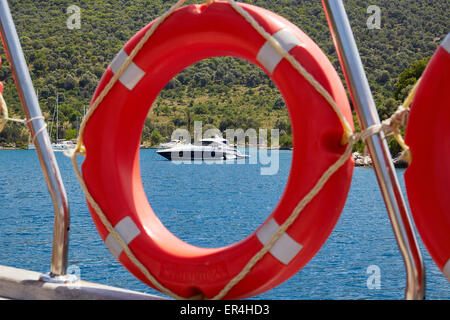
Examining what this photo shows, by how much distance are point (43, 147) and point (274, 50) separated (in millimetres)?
841

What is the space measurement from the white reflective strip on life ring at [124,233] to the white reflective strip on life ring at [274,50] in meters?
0.62

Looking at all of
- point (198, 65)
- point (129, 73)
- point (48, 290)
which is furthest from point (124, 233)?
point (198, 65)

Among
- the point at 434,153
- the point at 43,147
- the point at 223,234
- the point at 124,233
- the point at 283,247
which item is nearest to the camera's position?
the point at 434,153

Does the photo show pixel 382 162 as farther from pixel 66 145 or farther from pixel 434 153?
pixel 66 145

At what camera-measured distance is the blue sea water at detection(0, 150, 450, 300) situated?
6953 millimetres

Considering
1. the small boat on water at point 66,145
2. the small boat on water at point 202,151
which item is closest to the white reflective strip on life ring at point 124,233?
the small boat on water at point 66,145

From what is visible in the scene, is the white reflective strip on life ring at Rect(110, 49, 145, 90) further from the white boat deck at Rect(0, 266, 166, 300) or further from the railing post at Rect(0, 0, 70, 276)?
the white boat deck at Rect(0, 266, 166, 300)

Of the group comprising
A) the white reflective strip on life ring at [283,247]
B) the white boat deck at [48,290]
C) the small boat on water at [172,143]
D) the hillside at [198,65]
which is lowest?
the white boat deck at [48,290]

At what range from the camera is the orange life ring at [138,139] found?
1419 millimetres

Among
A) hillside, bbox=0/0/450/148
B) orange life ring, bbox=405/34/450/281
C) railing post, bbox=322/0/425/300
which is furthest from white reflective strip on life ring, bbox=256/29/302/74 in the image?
hillside, bbox=0/0/450/148

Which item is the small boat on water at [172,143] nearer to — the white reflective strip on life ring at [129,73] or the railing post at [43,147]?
the railing post at [43,147]

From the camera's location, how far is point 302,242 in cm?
142

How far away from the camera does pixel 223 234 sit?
1141 centimetres

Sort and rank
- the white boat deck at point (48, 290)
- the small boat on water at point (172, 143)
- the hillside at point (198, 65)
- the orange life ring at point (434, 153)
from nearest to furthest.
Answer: the orange life ring at point (434, 153), the white boat deck at point (48, 290), the hillside at point (198, 65), the small boat on water at point (172, 143)
